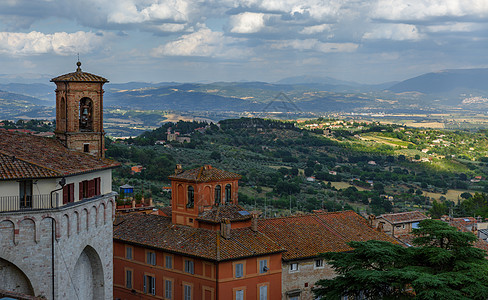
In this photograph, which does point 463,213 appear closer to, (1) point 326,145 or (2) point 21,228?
(2) point 21,228

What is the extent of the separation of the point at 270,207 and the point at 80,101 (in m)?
49.1

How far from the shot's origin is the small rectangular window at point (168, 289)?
37.4m

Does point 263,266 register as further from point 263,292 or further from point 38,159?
point 38,159

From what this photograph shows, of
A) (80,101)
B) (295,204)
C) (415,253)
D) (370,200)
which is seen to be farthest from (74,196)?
(370,200)

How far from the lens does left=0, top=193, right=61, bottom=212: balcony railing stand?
82.4 feet

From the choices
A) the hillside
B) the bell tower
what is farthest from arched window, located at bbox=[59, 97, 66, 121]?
the hillside

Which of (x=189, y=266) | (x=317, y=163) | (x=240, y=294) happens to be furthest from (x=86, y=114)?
(x=317, y=163)

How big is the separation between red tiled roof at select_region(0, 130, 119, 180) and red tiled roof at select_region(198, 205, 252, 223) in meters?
7.74

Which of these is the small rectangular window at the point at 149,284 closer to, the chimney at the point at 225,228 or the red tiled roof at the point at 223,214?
the red tiled roof at the point at 223,214

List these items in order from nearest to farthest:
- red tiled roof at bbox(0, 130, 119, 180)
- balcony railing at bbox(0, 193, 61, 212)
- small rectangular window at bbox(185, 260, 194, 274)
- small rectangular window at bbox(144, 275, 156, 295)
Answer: balcony railing at bbox(0, 193, 61, 212), red tiled roof at bbox(0, 130, 119, 180), small rectangular window at bbox(185, 260, 194, 274), small rectangular window at bbox(144, 275, 156, 295)

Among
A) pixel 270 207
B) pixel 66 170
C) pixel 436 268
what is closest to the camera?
pixel 66 170

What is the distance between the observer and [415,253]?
105ft

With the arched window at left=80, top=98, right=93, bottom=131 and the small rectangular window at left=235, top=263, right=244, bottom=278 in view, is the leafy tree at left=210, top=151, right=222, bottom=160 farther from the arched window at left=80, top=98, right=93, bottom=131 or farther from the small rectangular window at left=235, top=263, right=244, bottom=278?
the arched window at left=80, top=98, right=93, bottom=131

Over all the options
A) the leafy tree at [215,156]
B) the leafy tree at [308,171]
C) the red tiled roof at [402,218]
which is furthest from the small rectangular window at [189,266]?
the leafy tree at [308,171]
